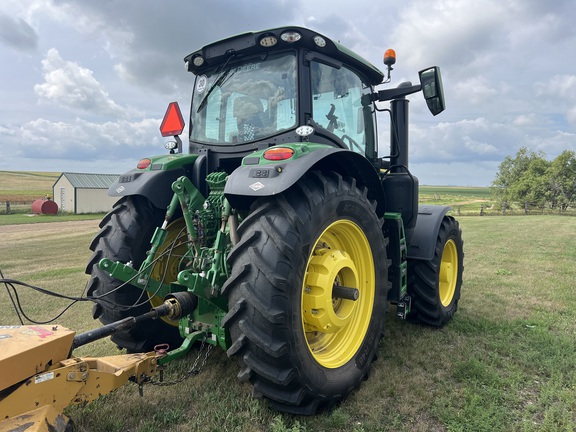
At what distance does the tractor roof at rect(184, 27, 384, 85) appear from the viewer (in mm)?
3113

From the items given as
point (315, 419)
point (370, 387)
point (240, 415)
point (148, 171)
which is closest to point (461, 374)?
point (370, 387)

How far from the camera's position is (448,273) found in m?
4.74

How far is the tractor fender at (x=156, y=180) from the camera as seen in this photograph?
10.7 ft

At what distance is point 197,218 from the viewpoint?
3.09 metres

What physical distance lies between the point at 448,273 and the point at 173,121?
11.7 feet

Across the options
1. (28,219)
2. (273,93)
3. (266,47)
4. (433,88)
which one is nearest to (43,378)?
(273,93)

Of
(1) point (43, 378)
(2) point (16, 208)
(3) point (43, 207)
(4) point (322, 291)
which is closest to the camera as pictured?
(1) point (43, 378)

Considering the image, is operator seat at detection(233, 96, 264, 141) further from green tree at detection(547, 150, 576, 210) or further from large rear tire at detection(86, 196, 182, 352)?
green tree at detection(547, 150, 576, 210)

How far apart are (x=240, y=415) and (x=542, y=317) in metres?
3.83

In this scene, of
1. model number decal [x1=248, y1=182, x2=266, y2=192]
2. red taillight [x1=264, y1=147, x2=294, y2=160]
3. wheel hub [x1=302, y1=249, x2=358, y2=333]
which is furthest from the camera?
wheel hub [x1=302, y1=249, x2=358, y2=333]

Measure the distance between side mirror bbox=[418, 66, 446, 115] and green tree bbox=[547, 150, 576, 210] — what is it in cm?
4259

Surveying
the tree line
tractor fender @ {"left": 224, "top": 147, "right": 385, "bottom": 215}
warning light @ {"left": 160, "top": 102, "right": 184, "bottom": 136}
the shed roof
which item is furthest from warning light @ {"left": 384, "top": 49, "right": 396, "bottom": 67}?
the tree line

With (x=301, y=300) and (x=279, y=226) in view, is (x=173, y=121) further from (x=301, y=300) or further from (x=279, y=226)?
(x=301, y=300)

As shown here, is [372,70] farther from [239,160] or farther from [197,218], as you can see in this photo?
[197,218]
